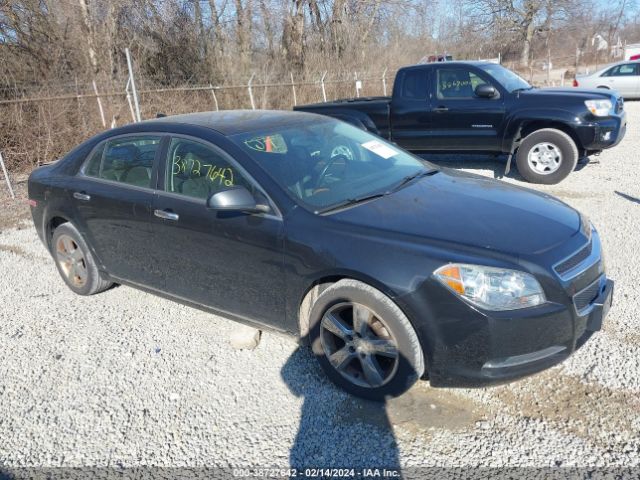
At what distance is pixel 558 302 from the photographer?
256 centimetres

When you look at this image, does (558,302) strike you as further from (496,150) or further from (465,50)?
(465,50)

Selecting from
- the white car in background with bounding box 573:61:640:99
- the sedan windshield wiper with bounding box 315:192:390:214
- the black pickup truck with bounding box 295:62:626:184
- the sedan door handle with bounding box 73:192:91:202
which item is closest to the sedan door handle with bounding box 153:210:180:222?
the sedan door handle with bounding box 73:192:91:202

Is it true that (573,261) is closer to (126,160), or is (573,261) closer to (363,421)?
(363,421)

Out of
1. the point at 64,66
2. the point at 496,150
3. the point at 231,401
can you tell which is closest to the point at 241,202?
the point at 231,401

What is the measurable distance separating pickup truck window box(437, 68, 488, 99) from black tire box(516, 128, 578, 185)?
4.05 feet

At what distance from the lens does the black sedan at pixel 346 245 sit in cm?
256

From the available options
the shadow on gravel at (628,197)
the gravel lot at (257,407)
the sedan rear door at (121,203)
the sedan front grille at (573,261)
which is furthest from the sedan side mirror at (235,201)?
the shadow on gravel at (628,197)

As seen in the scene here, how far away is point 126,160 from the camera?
4.00m

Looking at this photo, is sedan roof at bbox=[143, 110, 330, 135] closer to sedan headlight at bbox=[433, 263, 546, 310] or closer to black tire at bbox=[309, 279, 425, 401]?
black tire at bbox=[309, 279, 425, 401]

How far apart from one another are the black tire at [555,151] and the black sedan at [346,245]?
4.23 metres

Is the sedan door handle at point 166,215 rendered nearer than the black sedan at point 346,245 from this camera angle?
No

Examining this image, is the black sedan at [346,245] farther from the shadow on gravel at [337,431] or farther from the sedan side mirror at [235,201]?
the shadow on gravel at [337,431]

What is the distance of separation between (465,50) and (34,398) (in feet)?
147

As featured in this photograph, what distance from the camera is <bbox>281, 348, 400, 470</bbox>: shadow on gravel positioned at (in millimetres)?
2539
